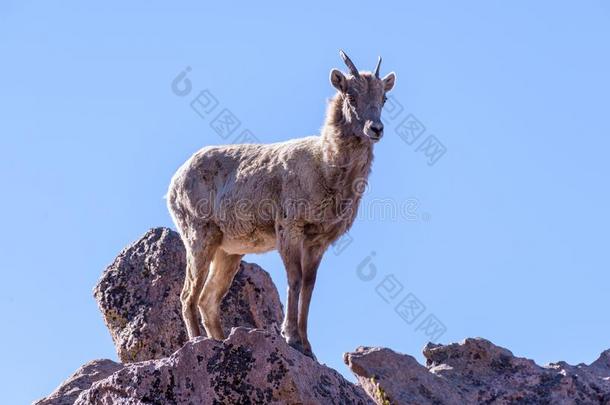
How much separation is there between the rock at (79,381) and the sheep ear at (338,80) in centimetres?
419

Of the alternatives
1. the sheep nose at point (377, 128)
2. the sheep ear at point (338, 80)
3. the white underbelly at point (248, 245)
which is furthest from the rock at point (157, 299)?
the sheep nose at point (377, 128)

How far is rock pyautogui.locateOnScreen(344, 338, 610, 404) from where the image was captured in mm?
9656

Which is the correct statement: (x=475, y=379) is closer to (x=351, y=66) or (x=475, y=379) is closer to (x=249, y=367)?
(x=249, y=367)

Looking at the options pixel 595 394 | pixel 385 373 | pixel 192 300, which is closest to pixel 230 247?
pixel 192 300

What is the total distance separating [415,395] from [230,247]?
15.4 feet

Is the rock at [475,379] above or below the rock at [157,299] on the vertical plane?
below

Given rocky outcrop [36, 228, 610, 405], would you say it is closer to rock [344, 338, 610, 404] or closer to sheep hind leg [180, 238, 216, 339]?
rock [344, 338, 610, 404]

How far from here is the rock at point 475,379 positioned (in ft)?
31.7

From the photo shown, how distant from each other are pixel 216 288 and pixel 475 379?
4.66 m

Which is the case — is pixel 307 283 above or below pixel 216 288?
below

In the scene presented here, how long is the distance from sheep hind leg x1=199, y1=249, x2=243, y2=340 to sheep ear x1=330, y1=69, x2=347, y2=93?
2759 millimetres

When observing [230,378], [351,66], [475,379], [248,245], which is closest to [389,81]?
[351,66]

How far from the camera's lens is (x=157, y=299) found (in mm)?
14266

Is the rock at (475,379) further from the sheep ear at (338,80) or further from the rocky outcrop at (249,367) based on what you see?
the sheep ear at (338,80)
